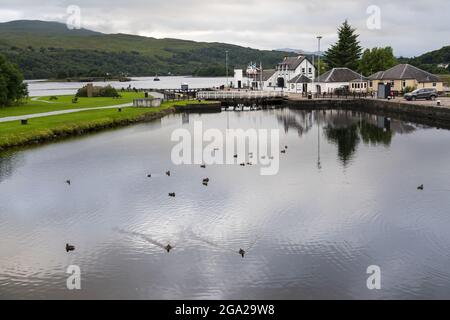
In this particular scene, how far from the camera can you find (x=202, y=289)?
59.2ft

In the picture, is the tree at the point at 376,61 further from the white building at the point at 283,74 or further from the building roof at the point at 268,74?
the building roof at the point at 268,74

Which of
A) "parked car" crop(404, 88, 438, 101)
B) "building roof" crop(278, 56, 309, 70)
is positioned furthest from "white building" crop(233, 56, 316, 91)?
"parked car" crop(404, 88, 438, 101)

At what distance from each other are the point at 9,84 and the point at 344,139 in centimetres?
4630

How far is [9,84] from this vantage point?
73.8m

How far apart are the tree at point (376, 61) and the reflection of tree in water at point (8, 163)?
92.6 metres

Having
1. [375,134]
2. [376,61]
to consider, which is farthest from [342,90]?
[375,134]

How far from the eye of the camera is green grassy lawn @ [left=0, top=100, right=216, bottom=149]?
4772cm

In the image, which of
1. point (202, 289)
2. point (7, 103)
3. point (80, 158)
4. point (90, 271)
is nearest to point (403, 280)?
point (202, 289)

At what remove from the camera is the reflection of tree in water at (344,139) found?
145ft

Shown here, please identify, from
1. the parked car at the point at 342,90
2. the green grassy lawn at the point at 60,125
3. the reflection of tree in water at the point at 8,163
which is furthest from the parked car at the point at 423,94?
the reflection of tree in water at the point at 8,163

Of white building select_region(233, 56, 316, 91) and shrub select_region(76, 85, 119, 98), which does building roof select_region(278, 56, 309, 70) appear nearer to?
white building select_region(233, 56, 316, 91)

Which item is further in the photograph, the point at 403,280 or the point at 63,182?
the point at 63,182
